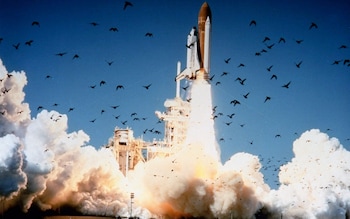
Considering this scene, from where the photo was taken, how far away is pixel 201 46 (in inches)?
2375

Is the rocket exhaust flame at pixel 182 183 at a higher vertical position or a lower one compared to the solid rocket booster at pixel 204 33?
lower

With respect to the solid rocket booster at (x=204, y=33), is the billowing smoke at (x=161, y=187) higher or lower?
lower

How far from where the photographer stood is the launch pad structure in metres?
60.2

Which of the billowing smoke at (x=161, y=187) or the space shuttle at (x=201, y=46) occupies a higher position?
the space shuttle at (x=201, y=46)

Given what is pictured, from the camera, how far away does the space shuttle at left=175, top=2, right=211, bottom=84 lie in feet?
197

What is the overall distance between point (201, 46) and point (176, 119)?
9005mm

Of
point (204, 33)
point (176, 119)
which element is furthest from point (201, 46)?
point (176, 119)

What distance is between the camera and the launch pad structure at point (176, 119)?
6016cm

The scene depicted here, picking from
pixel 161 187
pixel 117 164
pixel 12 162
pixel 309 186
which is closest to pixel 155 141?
pixel 117 164

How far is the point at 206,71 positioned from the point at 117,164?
11301 mm

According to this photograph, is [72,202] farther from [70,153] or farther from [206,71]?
[206,71]

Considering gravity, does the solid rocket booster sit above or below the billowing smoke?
above

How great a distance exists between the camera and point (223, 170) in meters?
60.2

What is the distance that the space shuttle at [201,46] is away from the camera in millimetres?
60000
